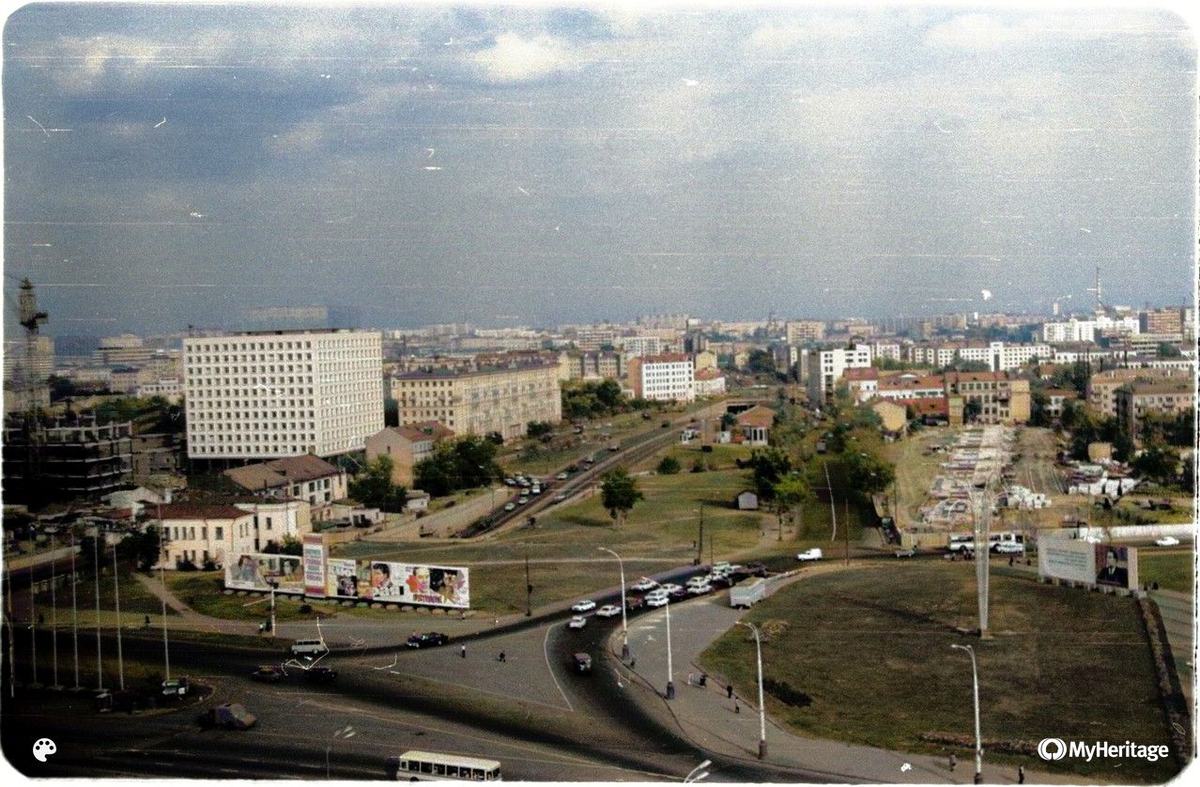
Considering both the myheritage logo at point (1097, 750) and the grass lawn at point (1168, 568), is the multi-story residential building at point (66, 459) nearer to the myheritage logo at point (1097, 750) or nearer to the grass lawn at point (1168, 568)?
the myheritage logo at point (1097, 750)

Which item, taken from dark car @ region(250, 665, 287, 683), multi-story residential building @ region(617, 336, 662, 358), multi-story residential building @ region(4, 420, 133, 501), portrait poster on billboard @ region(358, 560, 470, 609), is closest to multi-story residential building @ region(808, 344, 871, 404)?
multi-story residential building @ region(617, 336, 662, 358)

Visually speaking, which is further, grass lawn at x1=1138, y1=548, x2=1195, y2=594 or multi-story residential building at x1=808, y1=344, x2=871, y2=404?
multi-story residential building at x1=808, y1=344, x2=871, y2=404

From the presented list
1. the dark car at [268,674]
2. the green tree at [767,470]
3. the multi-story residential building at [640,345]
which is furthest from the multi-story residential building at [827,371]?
the dark car at [268,674]

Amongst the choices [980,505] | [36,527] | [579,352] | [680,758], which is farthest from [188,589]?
[980,505]

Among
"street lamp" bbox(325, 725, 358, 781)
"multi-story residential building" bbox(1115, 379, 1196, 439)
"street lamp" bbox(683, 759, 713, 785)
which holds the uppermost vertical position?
"multi-story residential building" bbox(1115, 379, 1196, 439)

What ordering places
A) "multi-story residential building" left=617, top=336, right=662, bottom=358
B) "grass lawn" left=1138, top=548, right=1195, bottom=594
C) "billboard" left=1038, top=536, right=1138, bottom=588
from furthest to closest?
"multi-story residential building" left=617, top=336, right=662, bottom=358
"billboard" left=1038, top=536, right=1138, bottom=588
"grass lawn" left=1138, top=548, right=1195, bottom=594

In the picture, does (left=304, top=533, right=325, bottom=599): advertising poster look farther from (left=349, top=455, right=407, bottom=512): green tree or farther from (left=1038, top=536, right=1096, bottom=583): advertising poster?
(left=1038, top=536, right=1096, bottom=583): advertising poster
